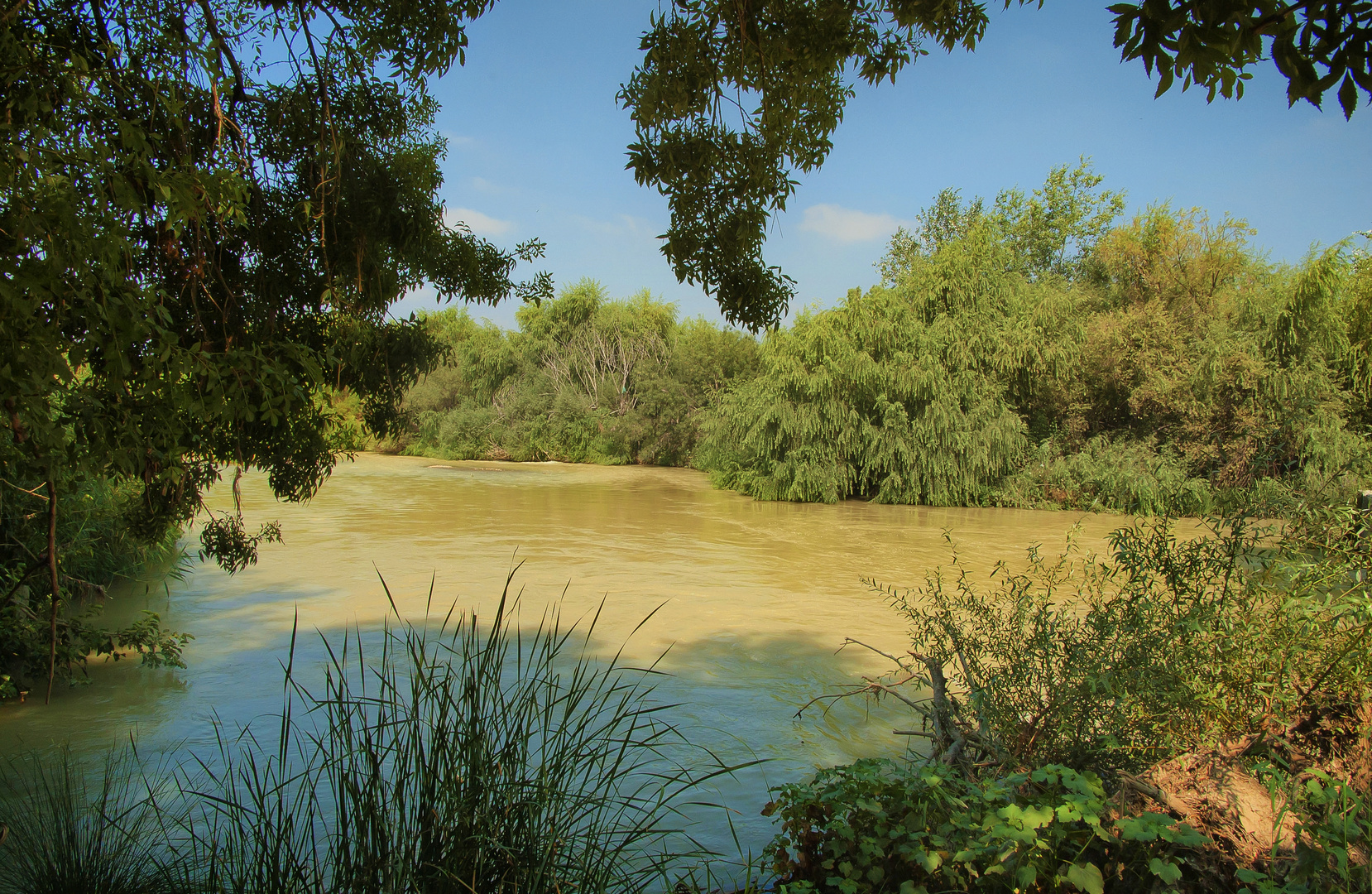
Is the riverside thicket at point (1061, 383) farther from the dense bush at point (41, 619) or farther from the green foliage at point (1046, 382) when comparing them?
the dense bush at point (41, 619)

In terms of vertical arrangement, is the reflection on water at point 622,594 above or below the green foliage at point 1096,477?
below

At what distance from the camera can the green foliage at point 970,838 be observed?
92.7 inches

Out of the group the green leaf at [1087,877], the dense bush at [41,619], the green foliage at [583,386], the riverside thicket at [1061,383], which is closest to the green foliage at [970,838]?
the green leaf at [1087,877]

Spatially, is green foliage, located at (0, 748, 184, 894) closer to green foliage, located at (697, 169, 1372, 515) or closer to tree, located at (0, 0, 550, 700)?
tree, located at (0, 0, 550, 700)

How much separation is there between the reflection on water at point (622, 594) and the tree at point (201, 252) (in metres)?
1.06

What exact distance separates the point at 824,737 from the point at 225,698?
4.03 meters

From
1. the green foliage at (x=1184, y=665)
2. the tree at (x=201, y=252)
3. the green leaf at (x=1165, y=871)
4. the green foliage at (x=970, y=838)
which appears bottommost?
the green foliage at (x=970, y=838)

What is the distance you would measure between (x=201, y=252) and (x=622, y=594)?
6107mm

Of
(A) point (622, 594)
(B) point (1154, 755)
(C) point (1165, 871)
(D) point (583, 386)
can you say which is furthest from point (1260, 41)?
(D) point (583, 386)

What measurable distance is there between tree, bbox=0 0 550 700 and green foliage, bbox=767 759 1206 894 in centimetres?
260

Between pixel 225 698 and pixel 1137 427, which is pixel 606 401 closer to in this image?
pixel 1137 427

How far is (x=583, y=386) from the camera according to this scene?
3338 cm

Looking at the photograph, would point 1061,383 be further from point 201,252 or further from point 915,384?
point 201,252

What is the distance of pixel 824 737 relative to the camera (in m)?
5.41
